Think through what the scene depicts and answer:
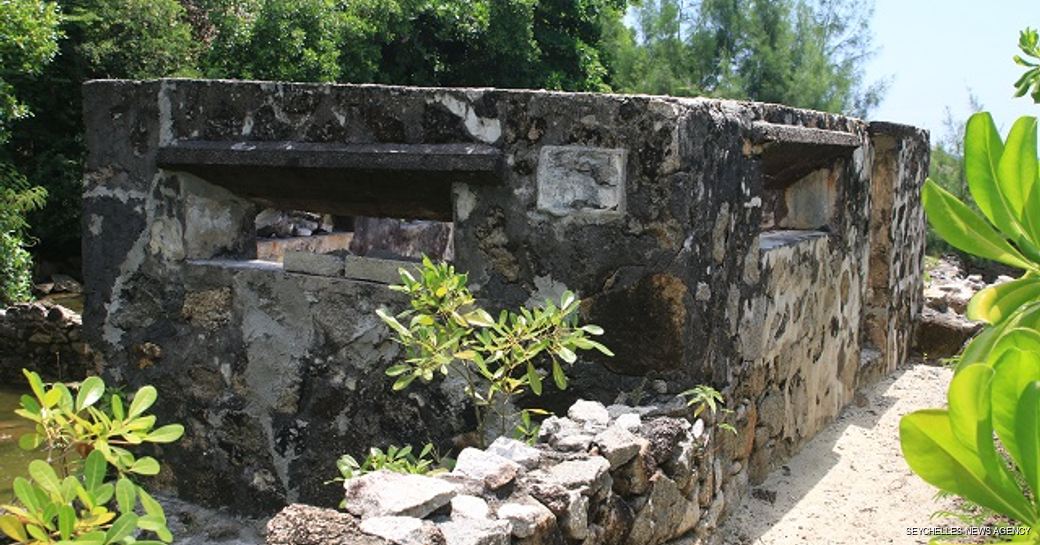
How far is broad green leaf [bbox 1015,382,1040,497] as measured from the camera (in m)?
0.96

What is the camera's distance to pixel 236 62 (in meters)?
13.8

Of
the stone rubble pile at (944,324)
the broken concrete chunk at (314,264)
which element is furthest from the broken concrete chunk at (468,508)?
the stone rubble pile at (944,324)

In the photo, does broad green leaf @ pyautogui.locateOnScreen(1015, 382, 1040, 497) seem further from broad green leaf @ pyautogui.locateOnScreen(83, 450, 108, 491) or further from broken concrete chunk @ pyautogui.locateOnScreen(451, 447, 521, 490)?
broken concrete chunk @ pyautogui.locateOnScreen(451, 447, 521, 490)

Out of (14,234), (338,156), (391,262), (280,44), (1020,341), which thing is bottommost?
(14,234)

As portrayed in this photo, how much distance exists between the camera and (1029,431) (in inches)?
38.2

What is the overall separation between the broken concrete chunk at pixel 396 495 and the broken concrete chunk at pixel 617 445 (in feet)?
2.26

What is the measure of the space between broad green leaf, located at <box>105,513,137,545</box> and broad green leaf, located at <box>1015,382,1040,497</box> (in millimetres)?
1137

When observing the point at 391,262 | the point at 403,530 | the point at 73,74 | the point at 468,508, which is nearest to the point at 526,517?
the point at 468,508

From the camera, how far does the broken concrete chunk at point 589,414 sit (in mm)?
3396

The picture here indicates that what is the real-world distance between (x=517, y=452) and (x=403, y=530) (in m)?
0.72

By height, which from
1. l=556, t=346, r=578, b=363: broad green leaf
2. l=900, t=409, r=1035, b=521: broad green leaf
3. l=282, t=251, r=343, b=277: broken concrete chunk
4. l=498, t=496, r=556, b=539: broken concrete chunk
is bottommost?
l=498, t=496, r=556, b=539: broken concrete chunk

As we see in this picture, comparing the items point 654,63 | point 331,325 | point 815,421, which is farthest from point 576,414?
point 654,63

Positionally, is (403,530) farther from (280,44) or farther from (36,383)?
(280,44)

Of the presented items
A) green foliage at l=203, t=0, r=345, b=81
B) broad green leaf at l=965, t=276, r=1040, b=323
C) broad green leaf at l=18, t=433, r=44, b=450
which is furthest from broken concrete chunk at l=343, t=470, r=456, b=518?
green foliage at l=203, t=0, r=345, b=81
